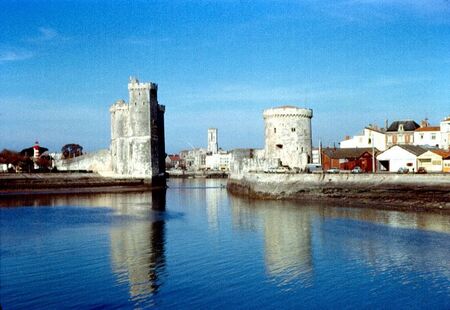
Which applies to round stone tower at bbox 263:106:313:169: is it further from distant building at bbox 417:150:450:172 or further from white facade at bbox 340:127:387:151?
white facade at bbox 340:127:387:151

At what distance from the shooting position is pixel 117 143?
167 ft

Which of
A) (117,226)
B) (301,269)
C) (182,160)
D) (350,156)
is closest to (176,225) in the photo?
(117,226)

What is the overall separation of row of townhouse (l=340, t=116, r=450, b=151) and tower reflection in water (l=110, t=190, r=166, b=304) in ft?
89.4

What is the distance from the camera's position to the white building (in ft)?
113

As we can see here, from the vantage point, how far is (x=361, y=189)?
28906 mm

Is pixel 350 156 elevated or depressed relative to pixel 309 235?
elevated

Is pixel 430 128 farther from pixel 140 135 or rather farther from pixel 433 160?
pixel 140 135

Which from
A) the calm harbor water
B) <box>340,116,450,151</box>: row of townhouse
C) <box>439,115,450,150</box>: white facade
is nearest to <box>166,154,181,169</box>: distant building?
<box>340,116,450,151</box>: row of townhouse

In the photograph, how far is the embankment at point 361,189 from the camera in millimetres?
25094

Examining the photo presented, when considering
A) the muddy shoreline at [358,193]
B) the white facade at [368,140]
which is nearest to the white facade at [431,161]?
the muddy shoreline at [358,193]

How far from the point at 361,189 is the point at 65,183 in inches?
1129

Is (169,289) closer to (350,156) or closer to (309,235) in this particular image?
(309,235)

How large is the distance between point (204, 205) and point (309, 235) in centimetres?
1352

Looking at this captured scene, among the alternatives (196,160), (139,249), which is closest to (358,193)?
(139,249)
